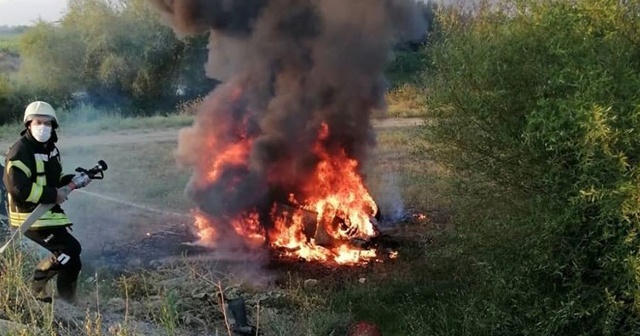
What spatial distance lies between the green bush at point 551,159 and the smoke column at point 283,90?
3815 mm

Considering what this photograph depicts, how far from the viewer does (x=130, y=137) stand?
20234 mm

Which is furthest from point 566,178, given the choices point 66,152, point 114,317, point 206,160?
point 66,152

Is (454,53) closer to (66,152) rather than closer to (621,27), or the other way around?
(621,27)

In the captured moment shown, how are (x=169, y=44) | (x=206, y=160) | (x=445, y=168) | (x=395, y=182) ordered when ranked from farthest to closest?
(x=169, y=44) → (x=395, y=182) → (x=206, y=160) → (x=445, y=168)

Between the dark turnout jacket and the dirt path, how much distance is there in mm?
12192

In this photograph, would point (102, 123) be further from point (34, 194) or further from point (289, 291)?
point (34, 194)

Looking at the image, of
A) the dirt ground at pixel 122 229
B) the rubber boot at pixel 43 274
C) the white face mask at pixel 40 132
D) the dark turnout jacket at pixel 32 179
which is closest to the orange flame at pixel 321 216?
the dirt ground at pixel 122 229

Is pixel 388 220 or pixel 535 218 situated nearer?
pixel 535 218

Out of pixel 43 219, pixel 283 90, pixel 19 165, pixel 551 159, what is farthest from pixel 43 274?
pixel 283 90

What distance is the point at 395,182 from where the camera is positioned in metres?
13.2

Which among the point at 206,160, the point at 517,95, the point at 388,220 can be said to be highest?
the point at 517,95

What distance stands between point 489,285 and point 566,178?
1262mm

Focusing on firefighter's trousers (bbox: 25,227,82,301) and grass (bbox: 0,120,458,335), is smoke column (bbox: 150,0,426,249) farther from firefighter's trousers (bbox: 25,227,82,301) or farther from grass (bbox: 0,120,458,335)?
firefighter's trousers (bbox: 25,227,82,301)

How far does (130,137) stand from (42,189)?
14.6 meters
